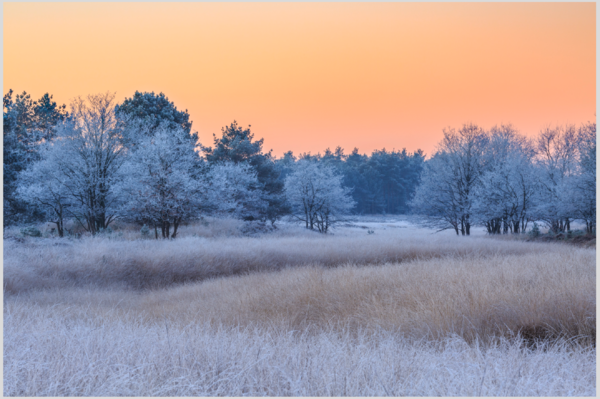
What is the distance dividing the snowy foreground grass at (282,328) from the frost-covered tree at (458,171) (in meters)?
18.0

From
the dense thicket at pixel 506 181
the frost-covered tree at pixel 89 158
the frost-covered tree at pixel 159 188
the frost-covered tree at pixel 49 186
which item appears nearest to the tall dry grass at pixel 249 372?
the frost-covered tree at pixel 159 188

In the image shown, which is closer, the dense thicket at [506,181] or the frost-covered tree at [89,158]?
the dense thicket at [506,181]

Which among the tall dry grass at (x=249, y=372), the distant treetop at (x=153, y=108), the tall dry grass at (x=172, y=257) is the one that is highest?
the distant treetop at (x=153, y=108)

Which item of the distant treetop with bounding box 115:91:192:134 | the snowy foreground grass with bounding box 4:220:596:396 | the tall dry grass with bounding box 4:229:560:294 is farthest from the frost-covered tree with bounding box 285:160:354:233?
the snowy foreground grass with bounding box 4:220:596:396

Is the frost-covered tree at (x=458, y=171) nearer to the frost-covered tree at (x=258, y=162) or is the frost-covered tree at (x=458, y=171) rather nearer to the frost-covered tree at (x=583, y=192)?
the frost-covered tree at (x=583, y=192)

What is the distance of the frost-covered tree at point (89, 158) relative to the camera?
70.3 ft

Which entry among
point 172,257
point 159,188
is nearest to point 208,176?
point 159,188

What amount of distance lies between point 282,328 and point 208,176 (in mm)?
22254

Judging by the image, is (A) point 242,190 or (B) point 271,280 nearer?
(B) point 271,280

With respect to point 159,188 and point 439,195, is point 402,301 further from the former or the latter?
point 439,195

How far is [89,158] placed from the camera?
21.8 m

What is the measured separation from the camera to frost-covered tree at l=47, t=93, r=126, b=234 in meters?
21.4

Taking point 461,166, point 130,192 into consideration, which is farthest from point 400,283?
point 461,166

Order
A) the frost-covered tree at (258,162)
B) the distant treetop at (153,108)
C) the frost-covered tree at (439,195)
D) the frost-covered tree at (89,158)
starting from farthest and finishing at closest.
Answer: the frost-covered tree at (258,162) → the distant treetop at (153,108) → the frost-covered tree at (439,195) → the frost-covered tree at (89,158)
